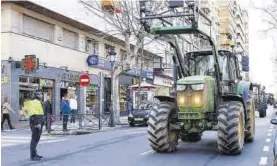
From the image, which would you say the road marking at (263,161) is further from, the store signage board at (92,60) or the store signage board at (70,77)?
the store signage board at (92,60)

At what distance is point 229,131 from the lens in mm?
11445

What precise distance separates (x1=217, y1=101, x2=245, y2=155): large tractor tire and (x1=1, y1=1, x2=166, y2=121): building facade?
49.2ft

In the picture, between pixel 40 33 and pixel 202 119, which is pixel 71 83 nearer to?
pixel 40 33

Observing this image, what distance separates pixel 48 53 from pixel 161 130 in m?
17.6

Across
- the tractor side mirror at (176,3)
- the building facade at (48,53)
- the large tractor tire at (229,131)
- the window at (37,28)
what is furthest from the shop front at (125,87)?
the tractor side mirror at (176,3)

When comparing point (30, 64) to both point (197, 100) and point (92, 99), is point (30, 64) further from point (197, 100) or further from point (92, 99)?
point (197, 100)

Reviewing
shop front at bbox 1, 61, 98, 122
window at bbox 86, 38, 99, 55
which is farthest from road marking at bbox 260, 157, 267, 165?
window at bbox 86, 38, 99, 55

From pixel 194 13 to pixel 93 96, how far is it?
2572cm

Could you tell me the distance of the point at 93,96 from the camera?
35969 millimetres

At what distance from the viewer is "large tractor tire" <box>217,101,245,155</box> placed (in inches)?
451

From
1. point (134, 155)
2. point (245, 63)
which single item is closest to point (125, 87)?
point (245, 63)

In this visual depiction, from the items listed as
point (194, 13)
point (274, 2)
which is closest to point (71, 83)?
point (274, 2)

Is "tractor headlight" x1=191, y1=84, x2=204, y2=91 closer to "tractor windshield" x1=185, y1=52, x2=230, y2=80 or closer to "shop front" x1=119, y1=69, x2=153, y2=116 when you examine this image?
"tractor windshield" x1=185, y1=52, x2=230, y2=80

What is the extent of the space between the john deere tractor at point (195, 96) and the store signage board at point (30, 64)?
39.5 ft
